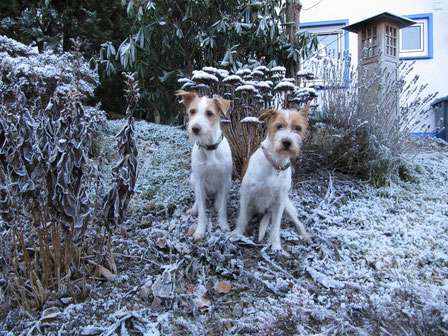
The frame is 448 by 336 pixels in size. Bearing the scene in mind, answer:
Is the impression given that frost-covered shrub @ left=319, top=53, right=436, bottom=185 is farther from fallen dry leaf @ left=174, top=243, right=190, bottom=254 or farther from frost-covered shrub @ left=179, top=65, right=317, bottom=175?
fallen dry leaf @ left=174, top=243, right=190, bottom=254

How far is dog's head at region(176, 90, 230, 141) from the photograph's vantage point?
2926 mm

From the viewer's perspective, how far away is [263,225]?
321 cm

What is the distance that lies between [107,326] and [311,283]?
1.46 meters

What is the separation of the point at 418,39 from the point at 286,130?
8.82 m

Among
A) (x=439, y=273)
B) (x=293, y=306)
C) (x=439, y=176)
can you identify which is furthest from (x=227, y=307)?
(x=439, y=176)

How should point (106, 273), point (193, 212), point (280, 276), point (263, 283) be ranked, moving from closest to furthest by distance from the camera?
point (106, 273), point (263, 283), point (280, 276), point (193, 212)

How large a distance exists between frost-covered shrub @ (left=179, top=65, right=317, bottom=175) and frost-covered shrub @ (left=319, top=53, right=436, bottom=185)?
66 centimetres

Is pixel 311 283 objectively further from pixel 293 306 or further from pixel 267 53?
pixel 267 53

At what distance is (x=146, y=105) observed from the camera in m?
8.05

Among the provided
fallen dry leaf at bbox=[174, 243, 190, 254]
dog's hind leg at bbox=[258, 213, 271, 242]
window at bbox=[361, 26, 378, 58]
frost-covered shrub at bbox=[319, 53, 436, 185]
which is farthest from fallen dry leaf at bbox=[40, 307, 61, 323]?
→ window at bbox=[361, 26, 378, 58]

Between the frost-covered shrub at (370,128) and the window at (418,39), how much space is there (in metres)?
5.73

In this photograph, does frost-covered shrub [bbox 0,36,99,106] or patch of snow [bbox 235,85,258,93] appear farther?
frost-covered shrub [bbox 0,36,99,106]

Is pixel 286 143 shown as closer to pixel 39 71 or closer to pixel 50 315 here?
pixel 50 315

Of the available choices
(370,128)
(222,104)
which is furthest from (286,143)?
(370,128)
